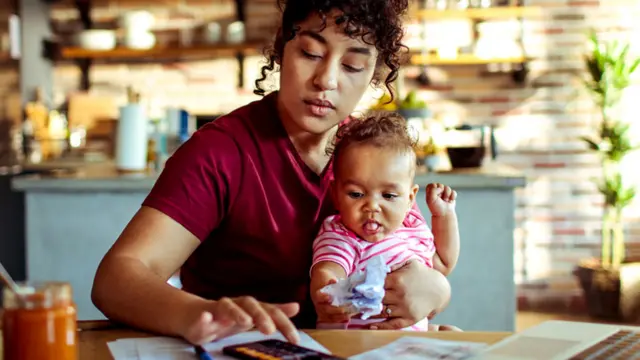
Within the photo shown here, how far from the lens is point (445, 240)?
168 cm

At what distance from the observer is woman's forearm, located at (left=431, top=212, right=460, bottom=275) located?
1675 millimetres

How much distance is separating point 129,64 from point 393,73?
161 inches

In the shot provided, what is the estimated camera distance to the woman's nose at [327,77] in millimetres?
1511

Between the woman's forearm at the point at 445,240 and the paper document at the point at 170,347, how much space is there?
1.94 ft

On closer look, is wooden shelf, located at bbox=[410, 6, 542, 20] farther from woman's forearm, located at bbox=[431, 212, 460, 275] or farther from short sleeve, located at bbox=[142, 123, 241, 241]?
short sleeve, located at bbox=[142, 123, 241, 241]

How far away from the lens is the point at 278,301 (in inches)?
63.5

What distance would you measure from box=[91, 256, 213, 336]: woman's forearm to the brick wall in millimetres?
3894

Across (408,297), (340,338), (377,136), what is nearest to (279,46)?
(377,136)

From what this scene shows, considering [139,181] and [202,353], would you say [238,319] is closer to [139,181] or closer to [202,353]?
[202,353]

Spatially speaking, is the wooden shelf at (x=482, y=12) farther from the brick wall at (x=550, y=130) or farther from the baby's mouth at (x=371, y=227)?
the baby's mouth at (x=371, y=227)

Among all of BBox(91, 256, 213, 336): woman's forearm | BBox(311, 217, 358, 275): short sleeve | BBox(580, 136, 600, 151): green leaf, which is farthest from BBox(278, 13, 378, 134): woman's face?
BBox(580, 136, 600, 151): green leaf

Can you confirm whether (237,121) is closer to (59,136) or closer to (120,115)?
(120,115)

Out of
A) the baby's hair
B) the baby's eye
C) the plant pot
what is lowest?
the plant pot

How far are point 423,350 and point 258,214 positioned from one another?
1.95 feet
